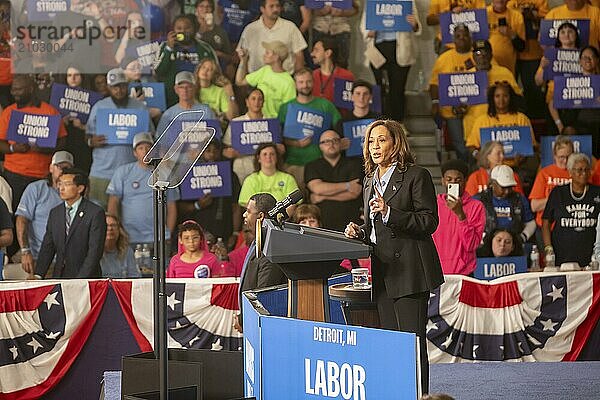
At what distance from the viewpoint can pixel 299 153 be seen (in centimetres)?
1169

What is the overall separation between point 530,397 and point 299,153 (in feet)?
15.4

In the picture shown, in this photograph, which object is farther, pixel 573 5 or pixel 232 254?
pixel 573 5

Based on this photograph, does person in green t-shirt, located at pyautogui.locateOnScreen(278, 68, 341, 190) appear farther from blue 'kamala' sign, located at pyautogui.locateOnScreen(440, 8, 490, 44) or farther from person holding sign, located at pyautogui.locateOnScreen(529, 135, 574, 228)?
person holding sign, located at pyautogui.locateOnScreen(529, 135, 574, 228)

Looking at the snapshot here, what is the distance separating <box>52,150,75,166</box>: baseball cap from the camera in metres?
11.3

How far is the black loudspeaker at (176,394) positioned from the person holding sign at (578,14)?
756 centimetres

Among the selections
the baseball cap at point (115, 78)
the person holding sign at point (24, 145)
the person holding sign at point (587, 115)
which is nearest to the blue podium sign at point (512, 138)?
the person holding sign at point (587, 115)

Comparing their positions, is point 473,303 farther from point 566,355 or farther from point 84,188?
point 84,188

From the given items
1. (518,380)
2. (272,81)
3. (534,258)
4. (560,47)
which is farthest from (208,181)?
(518,380)

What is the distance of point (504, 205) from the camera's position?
1157 cm

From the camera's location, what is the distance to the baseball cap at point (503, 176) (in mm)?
11547

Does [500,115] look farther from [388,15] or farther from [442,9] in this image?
[388,15]

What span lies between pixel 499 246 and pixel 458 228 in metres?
0.86

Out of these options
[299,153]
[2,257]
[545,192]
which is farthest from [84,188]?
[545,192]

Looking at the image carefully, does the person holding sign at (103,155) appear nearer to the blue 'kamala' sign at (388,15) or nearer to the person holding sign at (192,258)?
the person holding sign at (192,258)
